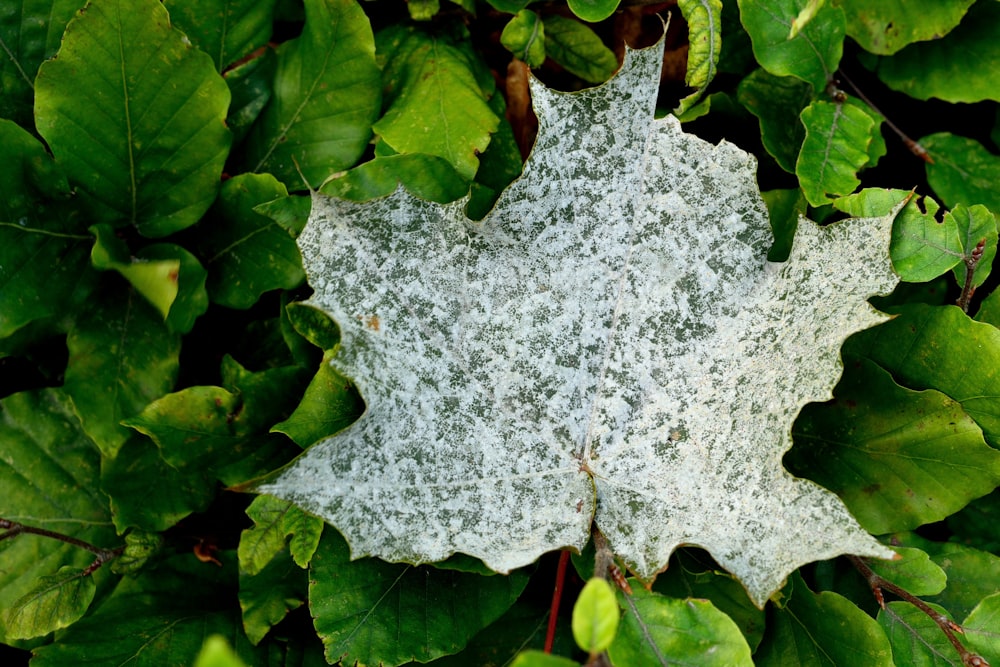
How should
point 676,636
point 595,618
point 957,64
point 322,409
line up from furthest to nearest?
point 957,64
point 322,409
point 676,636
point 595,618

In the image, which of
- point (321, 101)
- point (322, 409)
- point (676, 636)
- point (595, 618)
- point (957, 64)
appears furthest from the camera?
point (957, 64)

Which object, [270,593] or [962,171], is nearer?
[270,593]

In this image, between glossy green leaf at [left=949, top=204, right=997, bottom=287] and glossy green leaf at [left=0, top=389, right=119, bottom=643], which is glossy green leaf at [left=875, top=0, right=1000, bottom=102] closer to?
glossy green leaf at [left=949, top=204, right=997, bottom=287]

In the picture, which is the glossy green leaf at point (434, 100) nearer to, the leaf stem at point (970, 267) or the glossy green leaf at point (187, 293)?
the glossy green leaf at point (187, 293)

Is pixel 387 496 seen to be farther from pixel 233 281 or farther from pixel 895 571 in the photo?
pixel 895 571

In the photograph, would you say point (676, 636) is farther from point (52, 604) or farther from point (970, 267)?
point (52, 604)

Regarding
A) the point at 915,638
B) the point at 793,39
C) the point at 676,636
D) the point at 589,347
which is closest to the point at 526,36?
the point at 793,39

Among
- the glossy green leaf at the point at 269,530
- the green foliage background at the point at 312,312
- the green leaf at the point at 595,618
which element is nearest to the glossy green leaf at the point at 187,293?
the green foliage background at the point at 312,312
